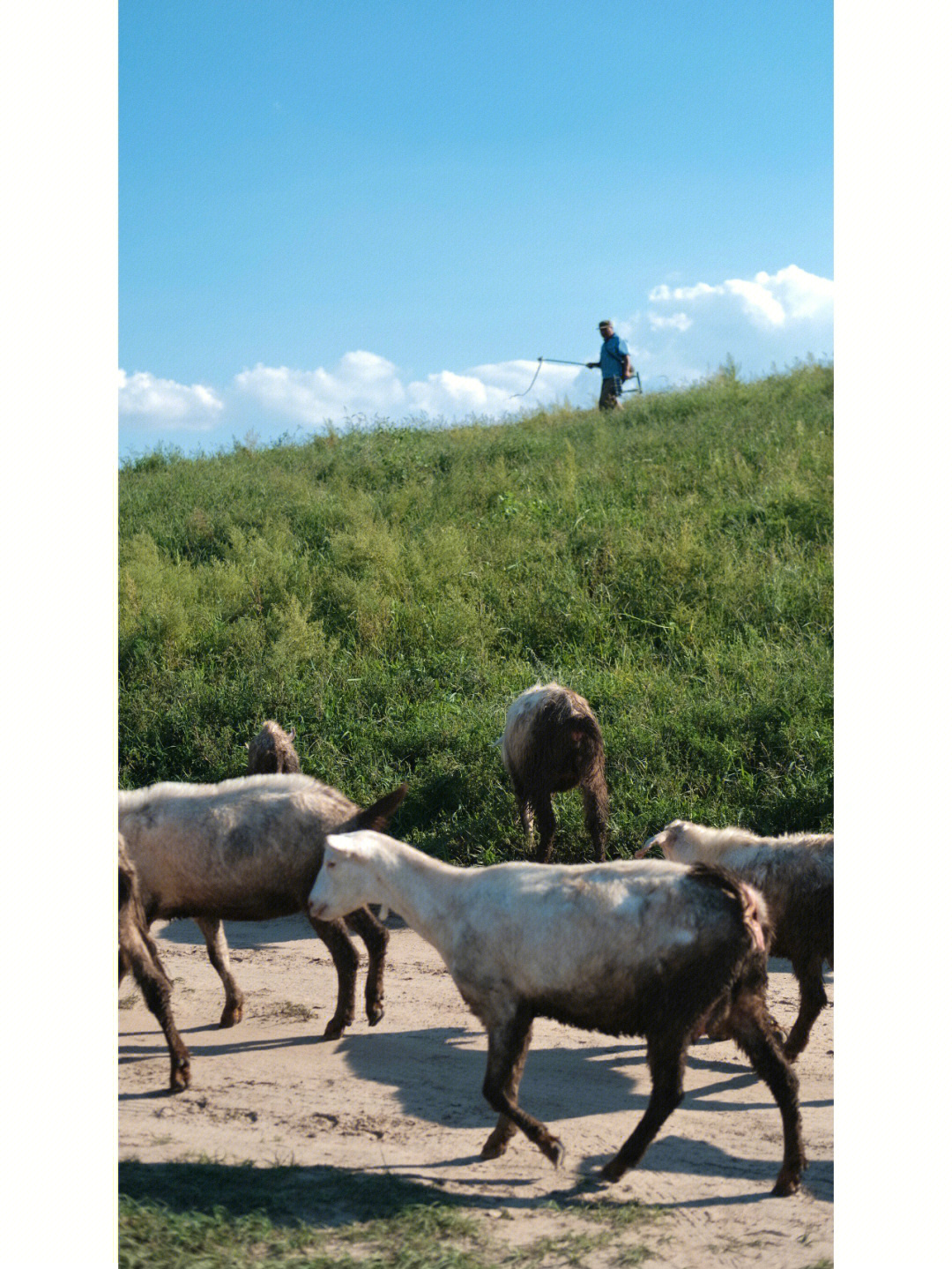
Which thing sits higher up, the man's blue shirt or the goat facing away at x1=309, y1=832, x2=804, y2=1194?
the man's blue shirt

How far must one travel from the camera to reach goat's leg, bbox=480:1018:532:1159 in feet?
15.2

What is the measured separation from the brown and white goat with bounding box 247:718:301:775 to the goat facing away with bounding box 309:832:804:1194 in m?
4.46

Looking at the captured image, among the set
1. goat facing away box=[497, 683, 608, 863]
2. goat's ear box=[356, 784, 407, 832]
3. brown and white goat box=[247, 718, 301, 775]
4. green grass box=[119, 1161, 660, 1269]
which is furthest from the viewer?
brown and white goat box=[247, 718, 301, 775]

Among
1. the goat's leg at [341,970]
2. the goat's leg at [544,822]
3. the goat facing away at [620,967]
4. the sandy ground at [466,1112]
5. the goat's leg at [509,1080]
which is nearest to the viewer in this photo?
the sandy ground at [466,1112]

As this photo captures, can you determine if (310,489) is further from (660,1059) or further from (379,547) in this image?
(660,1059)

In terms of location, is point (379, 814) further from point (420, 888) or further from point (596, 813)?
point (596, 813)

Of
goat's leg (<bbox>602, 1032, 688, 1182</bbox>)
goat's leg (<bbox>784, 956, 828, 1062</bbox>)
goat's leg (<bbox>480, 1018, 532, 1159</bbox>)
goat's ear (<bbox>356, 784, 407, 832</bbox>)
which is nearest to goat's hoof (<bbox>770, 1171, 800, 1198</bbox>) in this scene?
goat's leg (<bbox>602, 1032, 688, 1182</bbox>)

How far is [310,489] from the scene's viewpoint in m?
18.4

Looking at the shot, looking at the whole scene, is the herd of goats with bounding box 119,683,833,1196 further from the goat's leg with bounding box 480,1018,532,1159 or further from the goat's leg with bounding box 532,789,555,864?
the goat's leg with bounding box 532,789,555,864

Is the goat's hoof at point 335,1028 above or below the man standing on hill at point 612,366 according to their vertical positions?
below

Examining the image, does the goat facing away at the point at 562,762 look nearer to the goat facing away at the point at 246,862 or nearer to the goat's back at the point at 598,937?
the goat facing away at the point at 246,862

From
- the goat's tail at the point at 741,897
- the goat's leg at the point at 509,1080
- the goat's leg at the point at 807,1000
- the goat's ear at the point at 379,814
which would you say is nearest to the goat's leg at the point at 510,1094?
Result: the goat's leg at the point at 509,1080

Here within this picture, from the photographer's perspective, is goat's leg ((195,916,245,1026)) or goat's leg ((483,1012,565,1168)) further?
goat's leg ((195,916,245,1026))

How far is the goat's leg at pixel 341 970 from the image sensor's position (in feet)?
20.5
